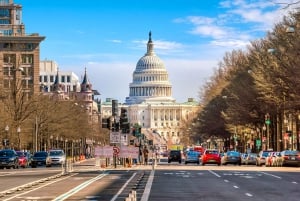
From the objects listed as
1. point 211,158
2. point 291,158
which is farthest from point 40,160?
point 291,158

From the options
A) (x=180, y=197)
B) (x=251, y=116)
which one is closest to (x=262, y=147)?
(x=251, y=116)

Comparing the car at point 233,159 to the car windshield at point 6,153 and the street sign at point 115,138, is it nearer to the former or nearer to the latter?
the street sign at point 115,138

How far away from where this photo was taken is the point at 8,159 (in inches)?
2899

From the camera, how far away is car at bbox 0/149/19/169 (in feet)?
241

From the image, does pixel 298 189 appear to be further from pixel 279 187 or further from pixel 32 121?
pixel 32 121

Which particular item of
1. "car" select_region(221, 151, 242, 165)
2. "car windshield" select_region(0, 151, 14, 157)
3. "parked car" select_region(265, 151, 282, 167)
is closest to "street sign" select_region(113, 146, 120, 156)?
"car windshield" select_region(0, 151, 14, 157)

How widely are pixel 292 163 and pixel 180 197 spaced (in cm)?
4266

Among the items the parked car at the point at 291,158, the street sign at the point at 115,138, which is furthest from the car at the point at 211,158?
the street sign at the point at 115,138

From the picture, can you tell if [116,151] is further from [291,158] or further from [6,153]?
[291,158]

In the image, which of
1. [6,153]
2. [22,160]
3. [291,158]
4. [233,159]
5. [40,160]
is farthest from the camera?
[233,159]

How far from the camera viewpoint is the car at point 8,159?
73562 millimetres

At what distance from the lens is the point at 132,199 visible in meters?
18.6

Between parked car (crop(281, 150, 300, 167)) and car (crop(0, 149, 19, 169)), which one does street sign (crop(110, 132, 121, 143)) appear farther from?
parked car (crop(281, 150, 300, 167))

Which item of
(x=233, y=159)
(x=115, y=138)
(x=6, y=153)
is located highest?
(x=115, y=138)
